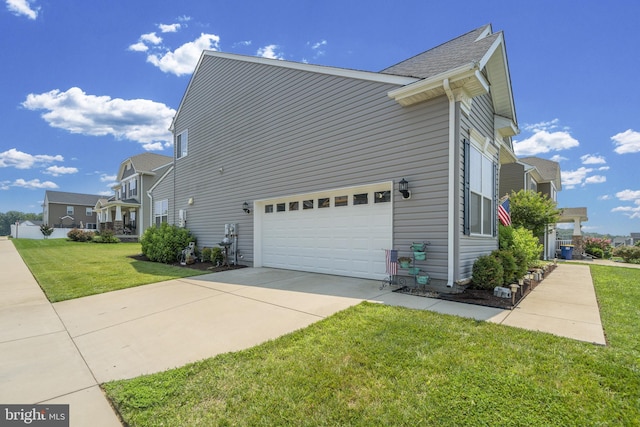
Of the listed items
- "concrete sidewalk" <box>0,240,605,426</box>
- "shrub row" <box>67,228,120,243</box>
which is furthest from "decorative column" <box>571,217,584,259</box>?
"shrub row" <box>67,228,120,243</box>

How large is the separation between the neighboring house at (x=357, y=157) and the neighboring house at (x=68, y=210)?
3611 cm

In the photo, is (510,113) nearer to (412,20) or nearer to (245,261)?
(412,20)

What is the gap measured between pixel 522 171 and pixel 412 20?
11.0 m

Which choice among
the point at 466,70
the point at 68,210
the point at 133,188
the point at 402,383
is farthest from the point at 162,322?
the point at 68,210

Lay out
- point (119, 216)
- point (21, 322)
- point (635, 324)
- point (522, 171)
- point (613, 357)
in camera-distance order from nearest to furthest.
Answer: point (613, 357)
point (635, 324)
point (21, 322)
point (522, 171)
point (119, 216)

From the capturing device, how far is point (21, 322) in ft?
14.3

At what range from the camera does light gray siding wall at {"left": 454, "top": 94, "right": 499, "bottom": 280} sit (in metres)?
5.63

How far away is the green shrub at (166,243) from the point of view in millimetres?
11492

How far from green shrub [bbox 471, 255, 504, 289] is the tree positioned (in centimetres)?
704

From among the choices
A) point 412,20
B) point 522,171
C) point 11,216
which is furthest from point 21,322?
point 11,216

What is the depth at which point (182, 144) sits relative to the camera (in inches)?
539

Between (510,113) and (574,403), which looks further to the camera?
(510,113)

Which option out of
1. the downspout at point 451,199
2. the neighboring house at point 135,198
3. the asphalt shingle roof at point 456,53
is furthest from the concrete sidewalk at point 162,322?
the neighboring house at point 135,198

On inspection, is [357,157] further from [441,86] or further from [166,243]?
[166,243]
